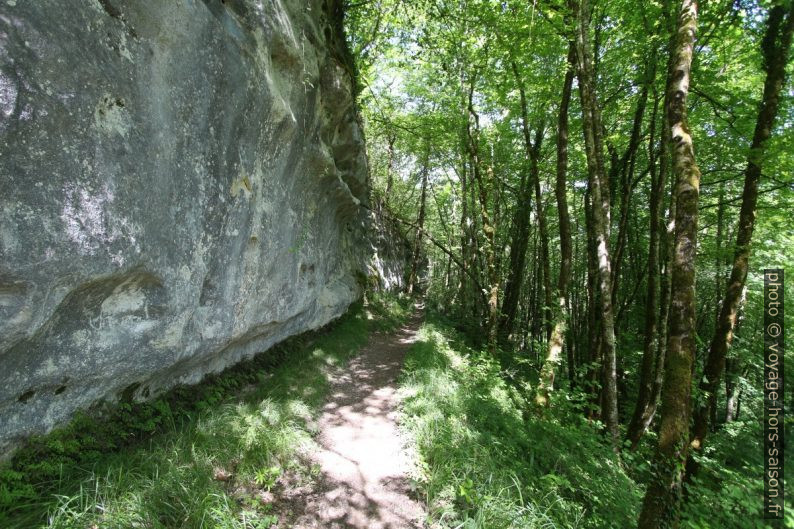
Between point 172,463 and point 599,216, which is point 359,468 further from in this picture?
point 599,216

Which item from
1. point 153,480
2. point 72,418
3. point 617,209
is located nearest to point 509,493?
point 153,480

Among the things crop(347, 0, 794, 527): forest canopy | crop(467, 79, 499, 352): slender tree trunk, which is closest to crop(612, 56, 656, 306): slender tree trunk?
crop(347, 0, 794, 527): forest canopy

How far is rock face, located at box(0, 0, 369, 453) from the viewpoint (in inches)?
102

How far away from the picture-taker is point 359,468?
433 cm

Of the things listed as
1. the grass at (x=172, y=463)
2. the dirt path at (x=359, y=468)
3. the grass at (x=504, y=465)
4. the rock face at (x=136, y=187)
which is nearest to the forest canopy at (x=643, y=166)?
the grass at (x=504, y=465)

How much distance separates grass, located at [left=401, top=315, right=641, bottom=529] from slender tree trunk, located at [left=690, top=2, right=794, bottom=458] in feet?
6.94

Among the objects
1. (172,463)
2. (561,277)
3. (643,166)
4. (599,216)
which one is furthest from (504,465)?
(643,166)

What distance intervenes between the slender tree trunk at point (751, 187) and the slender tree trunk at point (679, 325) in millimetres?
2480

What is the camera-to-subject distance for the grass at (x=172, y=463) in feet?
9.13

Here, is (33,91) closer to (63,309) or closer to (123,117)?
(123,117)

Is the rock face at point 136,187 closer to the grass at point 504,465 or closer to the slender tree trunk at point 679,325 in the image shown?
the grass at point 504,465

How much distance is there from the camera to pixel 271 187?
232 inches

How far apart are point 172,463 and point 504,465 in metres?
3.83

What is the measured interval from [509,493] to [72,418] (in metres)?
4.49
